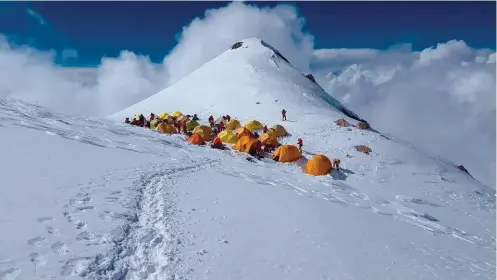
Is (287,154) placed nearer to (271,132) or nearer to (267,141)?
(267,141)

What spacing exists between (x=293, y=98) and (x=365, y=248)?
55.3 meters

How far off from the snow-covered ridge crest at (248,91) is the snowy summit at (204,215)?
29.7 m

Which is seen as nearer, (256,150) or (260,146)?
(256,150)

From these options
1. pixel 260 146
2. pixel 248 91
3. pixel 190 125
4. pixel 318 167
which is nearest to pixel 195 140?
pixel 260 146

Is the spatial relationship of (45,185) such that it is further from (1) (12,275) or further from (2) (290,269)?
(2) (290,269)

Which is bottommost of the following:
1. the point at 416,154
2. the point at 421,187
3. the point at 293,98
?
the point at 421,187

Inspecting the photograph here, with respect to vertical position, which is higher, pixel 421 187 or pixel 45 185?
pixel 421 187

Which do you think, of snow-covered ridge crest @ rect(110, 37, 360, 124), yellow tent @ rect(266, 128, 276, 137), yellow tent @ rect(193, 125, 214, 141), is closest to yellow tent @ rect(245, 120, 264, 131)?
yellow tent @ rect(266, 128, 276, 137)

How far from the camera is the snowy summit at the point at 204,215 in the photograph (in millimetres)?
10297

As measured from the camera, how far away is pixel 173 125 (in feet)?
157

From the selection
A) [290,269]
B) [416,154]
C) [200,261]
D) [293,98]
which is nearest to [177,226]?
[200,261]

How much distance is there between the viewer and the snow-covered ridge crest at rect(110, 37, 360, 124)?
210 feet

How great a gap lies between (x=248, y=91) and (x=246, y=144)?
37.2m

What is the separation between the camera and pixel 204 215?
14.3m
